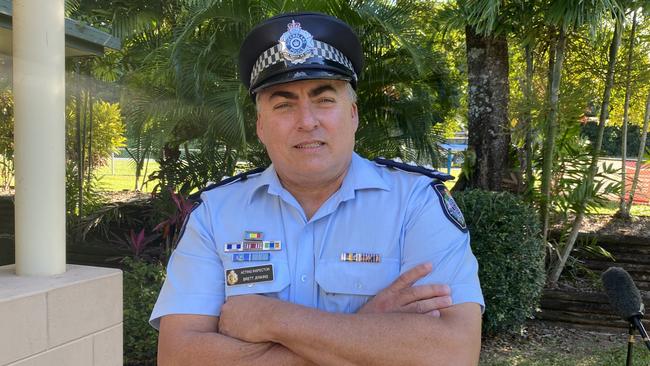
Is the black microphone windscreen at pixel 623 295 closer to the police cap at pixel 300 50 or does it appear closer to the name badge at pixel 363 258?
the name badge at pixel 363 258

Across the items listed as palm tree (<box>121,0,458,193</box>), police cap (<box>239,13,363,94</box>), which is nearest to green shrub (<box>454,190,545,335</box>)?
palm tree (<box>121,0,458,193</box>)

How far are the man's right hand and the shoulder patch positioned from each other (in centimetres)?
17

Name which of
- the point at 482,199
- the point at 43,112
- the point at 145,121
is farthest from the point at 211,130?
the point at 43,112

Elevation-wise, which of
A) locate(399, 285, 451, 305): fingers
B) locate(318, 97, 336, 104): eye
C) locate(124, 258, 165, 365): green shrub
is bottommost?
locate(124, 258, 165, 365): green shrub

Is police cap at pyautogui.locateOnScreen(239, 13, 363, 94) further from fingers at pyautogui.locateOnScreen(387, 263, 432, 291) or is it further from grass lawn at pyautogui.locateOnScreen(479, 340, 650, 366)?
grass lawn at pyautogui.locateOnScreen(479, 340, 650, 366)

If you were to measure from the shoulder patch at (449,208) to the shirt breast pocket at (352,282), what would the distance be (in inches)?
7.3

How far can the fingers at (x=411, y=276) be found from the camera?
1430mm

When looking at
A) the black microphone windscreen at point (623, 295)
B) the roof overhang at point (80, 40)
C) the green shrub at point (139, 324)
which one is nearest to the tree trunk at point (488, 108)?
the black microphone windscreen at point (623, 295)

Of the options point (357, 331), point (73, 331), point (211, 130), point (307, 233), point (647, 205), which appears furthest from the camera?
point (647, 205)

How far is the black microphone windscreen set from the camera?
8.30 feet

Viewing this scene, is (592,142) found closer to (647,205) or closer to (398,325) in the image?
(398,325)

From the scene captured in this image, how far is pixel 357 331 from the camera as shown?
53.1 inches

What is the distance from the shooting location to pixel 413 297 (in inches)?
55.8

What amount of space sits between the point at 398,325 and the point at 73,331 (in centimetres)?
138
